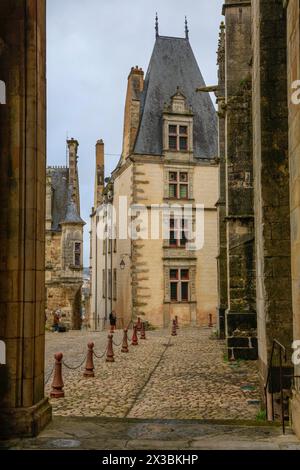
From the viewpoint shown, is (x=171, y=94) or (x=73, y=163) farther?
(x=73, y=163)

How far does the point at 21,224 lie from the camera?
5.06 meters

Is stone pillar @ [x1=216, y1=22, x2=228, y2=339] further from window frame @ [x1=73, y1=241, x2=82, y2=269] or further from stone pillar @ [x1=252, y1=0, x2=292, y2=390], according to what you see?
window frame @ [x1=73, y1=241, x2=82, y2=269]

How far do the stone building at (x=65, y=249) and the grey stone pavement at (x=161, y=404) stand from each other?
44.9ft

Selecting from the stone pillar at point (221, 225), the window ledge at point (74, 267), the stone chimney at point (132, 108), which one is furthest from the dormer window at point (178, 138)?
the window ledge at point (74, 267)

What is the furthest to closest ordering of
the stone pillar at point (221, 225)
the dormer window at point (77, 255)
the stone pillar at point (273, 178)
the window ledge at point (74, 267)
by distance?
the dormer window at point (77, 255), the window ledge at point (74, 267), the stone pillar at point (221, 225), the stone pillar at point (273, 178)

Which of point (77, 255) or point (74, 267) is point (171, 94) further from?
point (74, 267)

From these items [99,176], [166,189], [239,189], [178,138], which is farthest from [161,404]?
[99,176]

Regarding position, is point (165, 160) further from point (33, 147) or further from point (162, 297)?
point (33, 147)

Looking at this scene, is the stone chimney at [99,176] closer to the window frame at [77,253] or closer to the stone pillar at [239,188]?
the window frame at [77,253]

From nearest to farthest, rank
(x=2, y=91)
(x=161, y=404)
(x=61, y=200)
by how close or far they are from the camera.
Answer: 1. (x=2, y=91)
2. (x=161, y=404)
3. (x=61, y=200)

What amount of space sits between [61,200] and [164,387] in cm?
2693

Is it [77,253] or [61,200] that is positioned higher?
[61,200]

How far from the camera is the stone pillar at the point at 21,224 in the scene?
496 cm

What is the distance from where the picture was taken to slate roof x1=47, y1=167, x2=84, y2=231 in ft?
110
